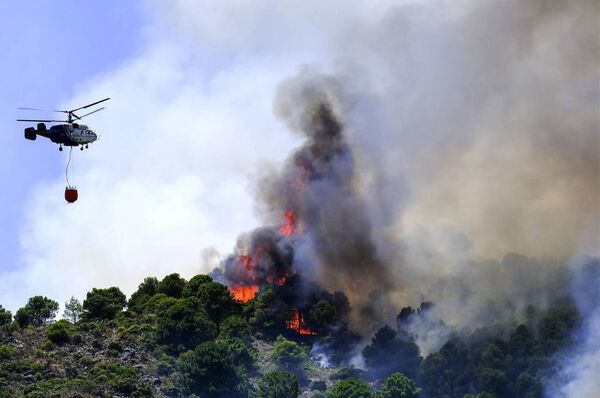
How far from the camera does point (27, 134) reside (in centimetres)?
18738

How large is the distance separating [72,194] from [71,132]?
9.42 meters

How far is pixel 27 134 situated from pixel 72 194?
33.6 feet

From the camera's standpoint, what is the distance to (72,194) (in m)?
186

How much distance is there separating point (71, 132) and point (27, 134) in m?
5.96

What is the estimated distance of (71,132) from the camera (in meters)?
190
